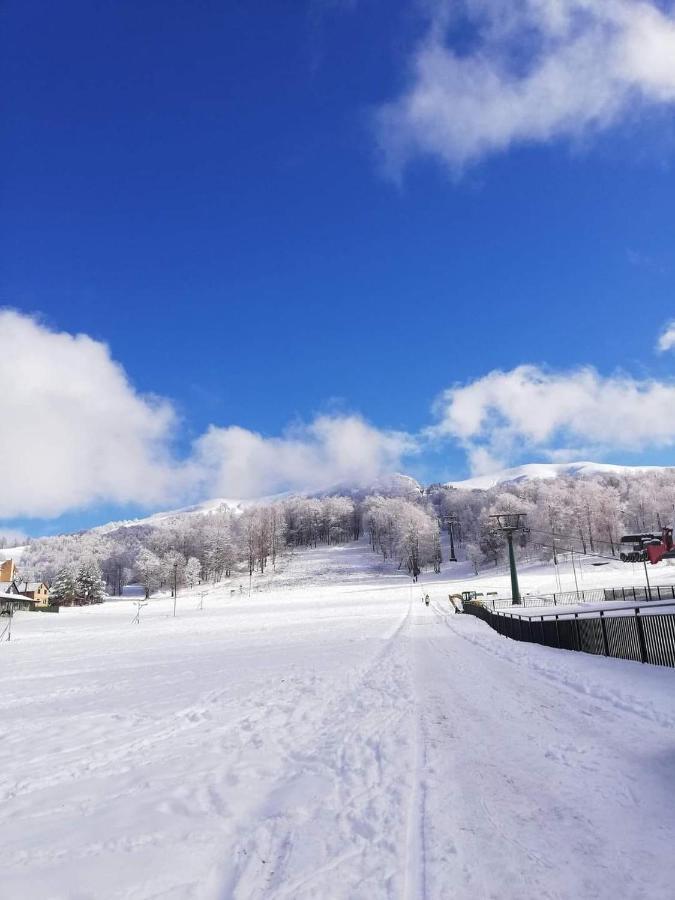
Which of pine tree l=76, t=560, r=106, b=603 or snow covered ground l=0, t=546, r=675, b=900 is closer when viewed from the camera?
snow covered ground l=0, t=546, r=675, b=900

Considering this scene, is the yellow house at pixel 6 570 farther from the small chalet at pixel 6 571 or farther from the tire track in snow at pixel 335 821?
the tire track in snow at pixel 335 821

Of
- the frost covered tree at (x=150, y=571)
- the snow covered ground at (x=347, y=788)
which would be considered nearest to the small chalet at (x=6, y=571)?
the frost covered tree at (x=150, y=571)

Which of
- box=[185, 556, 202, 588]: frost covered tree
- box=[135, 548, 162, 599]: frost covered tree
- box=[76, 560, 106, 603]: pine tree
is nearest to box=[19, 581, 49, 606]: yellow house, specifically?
box=[76, 560, 106, 603]: pine tree

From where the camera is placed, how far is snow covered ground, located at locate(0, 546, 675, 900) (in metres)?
3.54

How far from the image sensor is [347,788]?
5176 millimetres

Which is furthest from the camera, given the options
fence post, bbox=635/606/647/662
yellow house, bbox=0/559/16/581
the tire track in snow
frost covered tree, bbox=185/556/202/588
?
frost covered tree, bbox=185/556/202/588

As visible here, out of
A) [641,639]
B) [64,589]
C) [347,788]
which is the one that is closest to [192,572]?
[64,589]

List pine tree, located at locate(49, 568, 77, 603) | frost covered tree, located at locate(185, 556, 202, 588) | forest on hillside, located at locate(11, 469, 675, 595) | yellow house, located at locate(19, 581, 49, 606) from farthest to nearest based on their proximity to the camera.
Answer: frost covered tree, located at locate(185, 556, 202, 588) < forest on hillside, located at locate(11, 469, 675, 595) < yellow house, located at locate(19, 581, 49, 606) < pine tree, located at locate(49, 568, 77, 603)

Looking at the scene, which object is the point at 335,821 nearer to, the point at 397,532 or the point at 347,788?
the point at 347,788

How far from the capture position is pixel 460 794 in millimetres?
4875

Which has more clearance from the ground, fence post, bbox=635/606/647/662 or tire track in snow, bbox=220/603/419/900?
tire track in snow, bbox=220/603/419/900

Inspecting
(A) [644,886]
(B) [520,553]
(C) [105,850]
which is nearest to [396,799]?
(A) [644,886]

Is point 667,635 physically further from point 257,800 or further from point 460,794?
point 257,800

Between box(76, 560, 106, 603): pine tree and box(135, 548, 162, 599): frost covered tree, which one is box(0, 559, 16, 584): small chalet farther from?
box(135, 548, 162, 599): frost covered tree
